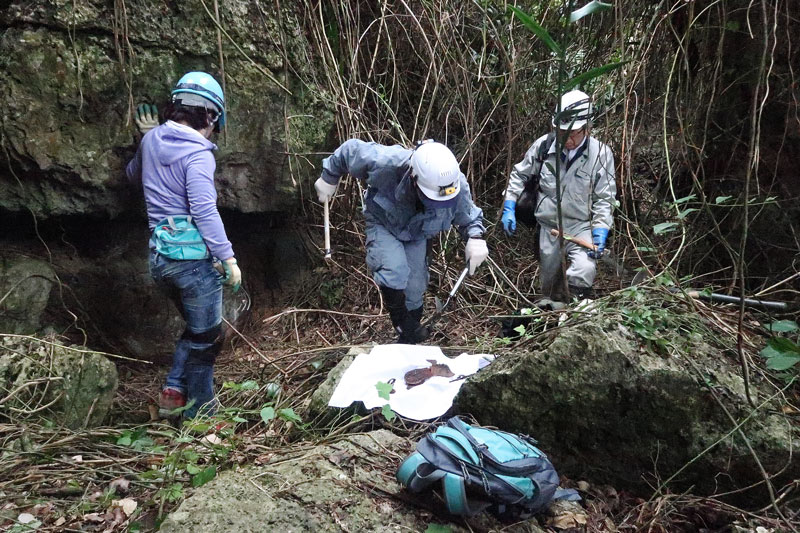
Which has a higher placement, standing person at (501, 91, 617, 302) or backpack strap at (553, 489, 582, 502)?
standing person at (501, 91, 617, 302)

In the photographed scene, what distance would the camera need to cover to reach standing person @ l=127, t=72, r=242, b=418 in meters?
2.91

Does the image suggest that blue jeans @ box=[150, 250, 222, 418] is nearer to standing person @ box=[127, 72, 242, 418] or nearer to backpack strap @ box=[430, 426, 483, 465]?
standing person @ box=[127, 72, 242, 418]

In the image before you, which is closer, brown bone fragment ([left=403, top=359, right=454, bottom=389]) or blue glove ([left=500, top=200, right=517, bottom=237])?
brown bone fragment ([left=403, top=359, right=454, bottom=389])

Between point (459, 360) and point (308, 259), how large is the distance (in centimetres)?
221

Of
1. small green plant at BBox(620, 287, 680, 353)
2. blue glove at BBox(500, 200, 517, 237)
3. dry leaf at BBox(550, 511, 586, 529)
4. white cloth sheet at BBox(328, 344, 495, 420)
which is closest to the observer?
dry leaf at BBox(550, 511, 586, 529)

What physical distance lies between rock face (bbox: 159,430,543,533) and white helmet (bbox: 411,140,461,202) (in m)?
1.54

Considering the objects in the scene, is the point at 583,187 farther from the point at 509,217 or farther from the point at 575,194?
the point at 509,217

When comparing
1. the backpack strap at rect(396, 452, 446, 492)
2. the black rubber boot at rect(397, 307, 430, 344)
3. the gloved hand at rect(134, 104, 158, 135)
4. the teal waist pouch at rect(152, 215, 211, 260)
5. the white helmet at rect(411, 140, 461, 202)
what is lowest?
the black rubber boot at rect(397, 307, 430, 344)

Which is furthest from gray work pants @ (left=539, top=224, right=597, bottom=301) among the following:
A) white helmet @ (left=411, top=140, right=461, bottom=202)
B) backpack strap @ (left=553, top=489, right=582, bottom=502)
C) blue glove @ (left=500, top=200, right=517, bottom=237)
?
backpack strap @ (left=553, top=489, right=582, bottom=502)

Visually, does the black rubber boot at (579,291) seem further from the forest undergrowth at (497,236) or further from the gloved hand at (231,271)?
the gloved hand at (231,271)

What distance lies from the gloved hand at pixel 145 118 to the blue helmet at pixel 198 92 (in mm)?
493

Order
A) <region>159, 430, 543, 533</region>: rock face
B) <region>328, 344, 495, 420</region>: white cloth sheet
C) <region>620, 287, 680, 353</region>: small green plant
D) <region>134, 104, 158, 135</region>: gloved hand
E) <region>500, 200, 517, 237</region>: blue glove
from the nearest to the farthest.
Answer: <region>159, 430, 543, 533</region>: rock face
<region>620, 287, 680, 353</region>: small green plant
<region>328, 344, 495, 420</region>: white cloth sheet
<region>134, 104, 158, 135</region>: gloved hand
<region>500, 200, 517, 237</region>: blue glove

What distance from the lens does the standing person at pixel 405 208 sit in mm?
3057

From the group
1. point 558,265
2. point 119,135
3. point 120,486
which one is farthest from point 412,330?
point 119,135
